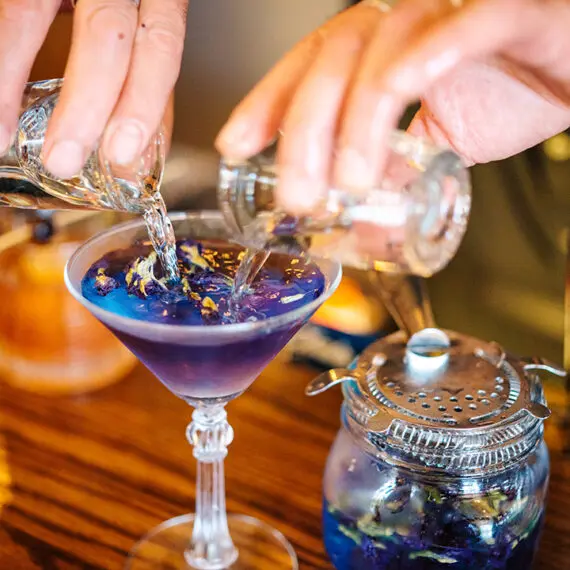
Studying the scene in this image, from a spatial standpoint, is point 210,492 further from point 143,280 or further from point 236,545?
point 143,280

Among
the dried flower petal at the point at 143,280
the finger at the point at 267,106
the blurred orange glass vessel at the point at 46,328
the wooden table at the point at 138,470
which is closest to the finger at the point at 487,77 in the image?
the finger at the point at 267,106

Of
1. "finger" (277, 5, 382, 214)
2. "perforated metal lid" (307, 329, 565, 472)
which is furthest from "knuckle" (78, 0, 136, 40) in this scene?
"perforated metal lid" (307, 329, 565, 472)

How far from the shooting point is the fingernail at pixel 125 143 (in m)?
0.67

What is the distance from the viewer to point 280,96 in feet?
2.18

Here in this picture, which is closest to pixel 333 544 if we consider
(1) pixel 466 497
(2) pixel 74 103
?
(1) pixel 466 497

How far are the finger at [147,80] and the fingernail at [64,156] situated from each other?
0.08 feet

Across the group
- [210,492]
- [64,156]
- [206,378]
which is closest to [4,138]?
[64,156]

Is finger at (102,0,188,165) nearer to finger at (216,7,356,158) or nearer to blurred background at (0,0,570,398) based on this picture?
finger at (216,7,356,158)

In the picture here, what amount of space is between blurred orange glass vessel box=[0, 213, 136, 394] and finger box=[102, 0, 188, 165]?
0.48 metres

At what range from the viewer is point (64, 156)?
672 millimetres

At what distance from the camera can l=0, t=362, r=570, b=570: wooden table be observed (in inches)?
35.7

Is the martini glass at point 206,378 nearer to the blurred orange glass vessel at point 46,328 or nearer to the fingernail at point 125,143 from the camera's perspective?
the fingernail at point 125,143

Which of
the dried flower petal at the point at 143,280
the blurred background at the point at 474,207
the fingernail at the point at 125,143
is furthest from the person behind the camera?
the blurred background at the point at 474,207

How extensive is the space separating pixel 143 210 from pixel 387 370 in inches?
12.6
